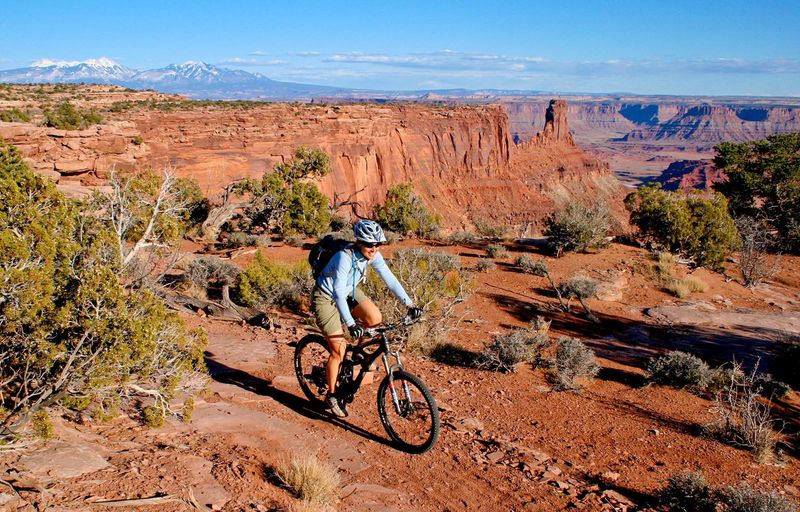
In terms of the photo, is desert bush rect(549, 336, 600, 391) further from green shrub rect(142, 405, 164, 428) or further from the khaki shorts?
green shrub rect(142, 405, 164, 428)

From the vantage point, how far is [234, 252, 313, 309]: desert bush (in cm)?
939

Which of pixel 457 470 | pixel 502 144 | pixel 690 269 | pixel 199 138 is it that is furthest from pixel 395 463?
pixel 502 144

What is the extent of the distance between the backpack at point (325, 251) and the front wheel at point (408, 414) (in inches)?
44.3

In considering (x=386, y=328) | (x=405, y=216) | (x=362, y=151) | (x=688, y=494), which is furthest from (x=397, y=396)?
(x=362, y=151)

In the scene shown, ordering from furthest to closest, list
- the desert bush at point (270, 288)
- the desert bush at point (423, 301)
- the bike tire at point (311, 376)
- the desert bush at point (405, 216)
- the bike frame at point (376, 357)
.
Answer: the desert bush at point (405, 216)
the desert bush at point (270, 288)
the desert bush at point (423, 301)
the bike tire at point (311, 376)
the bike frame at point (376, 357)

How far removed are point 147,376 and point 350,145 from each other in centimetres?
4514

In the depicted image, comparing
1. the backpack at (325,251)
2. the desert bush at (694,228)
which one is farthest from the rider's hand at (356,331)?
the desert bush at (694,228)

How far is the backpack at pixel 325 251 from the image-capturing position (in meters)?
4.59

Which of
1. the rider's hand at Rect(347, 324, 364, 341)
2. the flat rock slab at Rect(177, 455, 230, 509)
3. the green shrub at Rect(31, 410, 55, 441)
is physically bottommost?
the flat rock slab at Rect(177, 455, 230, 509)

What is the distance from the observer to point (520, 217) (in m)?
60.4

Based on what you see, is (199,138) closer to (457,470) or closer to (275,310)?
(275,310)

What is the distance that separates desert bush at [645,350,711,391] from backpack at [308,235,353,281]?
482 centimetres

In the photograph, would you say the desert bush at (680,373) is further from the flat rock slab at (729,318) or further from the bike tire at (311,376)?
the flat rock slab at (729,318)

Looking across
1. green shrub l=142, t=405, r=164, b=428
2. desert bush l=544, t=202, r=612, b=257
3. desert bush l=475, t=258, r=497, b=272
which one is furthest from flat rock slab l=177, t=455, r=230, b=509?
desert bush l=544, t=202, r=612, b=257
